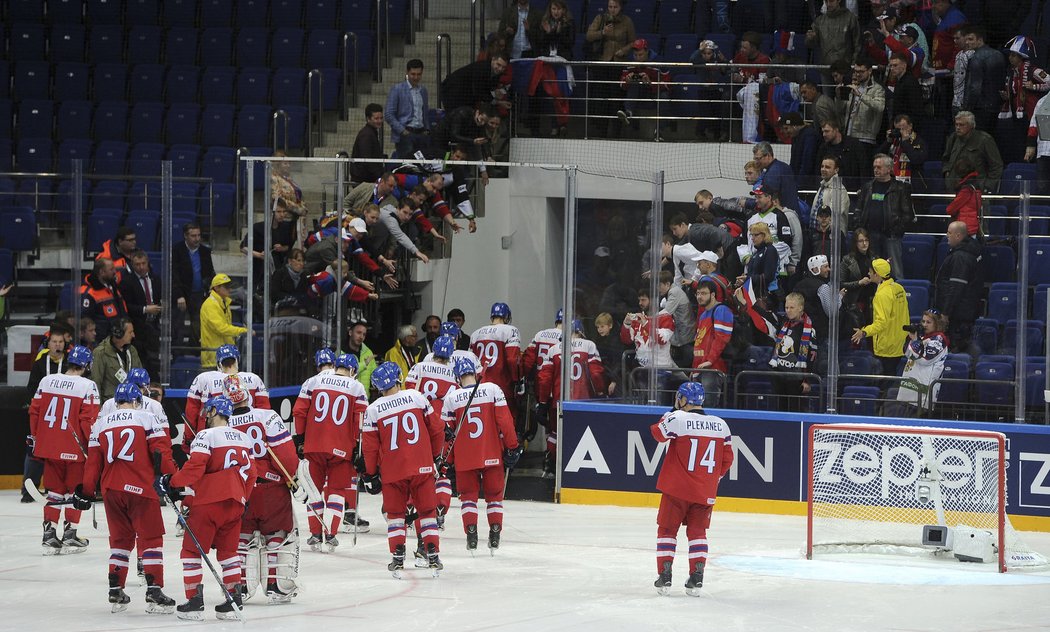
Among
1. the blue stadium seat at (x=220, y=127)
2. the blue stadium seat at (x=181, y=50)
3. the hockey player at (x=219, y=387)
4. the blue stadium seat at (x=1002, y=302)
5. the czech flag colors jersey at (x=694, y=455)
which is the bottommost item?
the czech flag colors jersey at (x=694, y=455)

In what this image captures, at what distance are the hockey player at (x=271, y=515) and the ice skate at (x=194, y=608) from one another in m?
0.38

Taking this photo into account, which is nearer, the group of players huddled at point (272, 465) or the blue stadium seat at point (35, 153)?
the group of players huddled at point (272, 465)

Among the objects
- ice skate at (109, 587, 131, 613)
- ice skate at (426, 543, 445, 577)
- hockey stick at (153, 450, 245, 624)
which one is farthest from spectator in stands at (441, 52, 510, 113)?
ice skate at (109, 587, 131, 613)

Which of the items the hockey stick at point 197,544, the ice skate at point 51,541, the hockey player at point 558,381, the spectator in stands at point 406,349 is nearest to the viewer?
the hockey stick at point 197,544

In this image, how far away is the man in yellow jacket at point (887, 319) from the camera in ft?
41.9

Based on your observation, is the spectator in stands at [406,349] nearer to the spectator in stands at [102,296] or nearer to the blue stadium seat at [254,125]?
the spectator in stands at [102,296]

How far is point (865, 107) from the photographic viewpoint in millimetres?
15016

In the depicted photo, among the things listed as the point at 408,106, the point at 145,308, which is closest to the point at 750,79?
the point at 408,106

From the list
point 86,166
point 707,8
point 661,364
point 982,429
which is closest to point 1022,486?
point 982,429

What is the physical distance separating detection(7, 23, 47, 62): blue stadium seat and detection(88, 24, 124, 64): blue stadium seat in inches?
26.2

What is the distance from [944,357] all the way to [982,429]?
2.22 ft

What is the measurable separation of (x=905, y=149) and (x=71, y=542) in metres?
8.06

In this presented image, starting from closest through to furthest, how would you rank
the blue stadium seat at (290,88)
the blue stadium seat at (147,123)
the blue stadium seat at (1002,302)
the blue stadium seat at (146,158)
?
1. the blue stadium seat at (1002,302)
2. the blue stadium seat at (146,158)
3. the blue stadium seat at (147,123)
4. the blue stadium seat at (290,88)

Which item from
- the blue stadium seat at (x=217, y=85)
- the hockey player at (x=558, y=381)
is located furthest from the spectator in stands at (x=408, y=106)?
the hockey player at (x=558, y=381)
